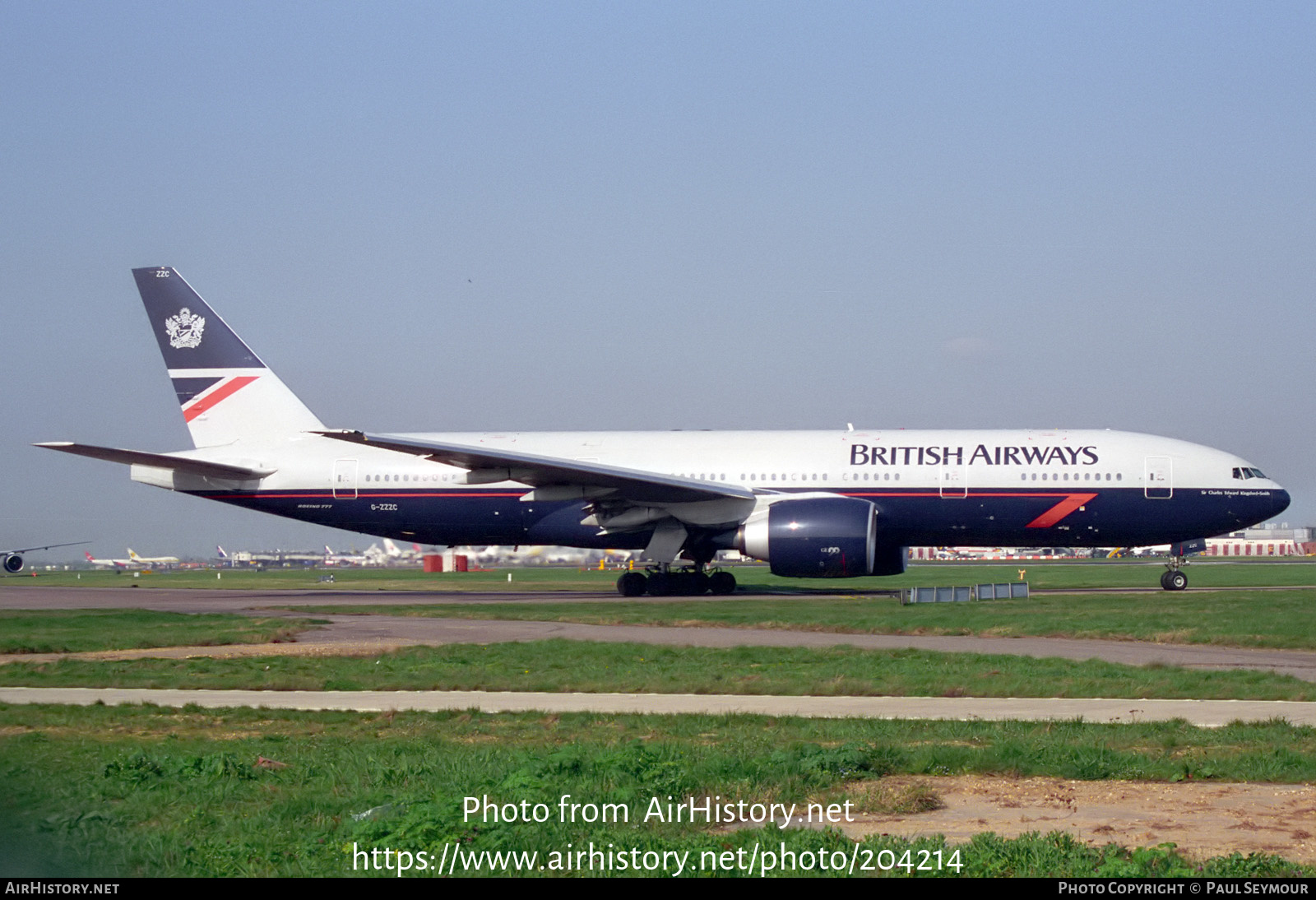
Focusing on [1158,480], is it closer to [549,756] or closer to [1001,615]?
[1001,615]

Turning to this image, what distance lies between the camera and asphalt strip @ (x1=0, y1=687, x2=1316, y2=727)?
12.1 metres

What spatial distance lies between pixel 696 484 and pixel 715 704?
690 inches

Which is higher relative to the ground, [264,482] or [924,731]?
[264,482]

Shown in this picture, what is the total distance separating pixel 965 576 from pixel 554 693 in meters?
34.8

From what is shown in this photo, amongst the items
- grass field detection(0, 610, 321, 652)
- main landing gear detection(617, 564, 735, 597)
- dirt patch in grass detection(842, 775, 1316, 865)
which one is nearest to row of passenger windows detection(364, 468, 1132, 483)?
main landing gear detection(617, 564, 735, 597)

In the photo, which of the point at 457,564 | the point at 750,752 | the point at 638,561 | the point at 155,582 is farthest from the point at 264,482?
the point at 457,564

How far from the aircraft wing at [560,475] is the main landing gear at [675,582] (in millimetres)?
2312

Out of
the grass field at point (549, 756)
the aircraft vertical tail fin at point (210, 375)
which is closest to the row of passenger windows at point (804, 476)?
the aircraft vertical tail fin at point (210, 375)

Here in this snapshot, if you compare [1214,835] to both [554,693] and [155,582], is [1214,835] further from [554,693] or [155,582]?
[155,582]

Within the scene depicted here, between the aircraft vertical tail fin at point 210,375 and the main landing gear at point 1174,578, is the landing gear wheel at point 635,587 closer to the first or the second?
the aircraft vertical tail fin at point 210,375

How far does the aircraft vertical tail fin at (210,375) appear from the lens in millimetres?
35406

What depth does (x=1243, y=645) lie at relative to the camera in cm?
1895

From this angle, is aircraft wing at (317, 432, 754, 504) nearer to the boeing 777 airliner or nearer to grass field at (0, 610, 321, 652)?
the boeing 777 airliner

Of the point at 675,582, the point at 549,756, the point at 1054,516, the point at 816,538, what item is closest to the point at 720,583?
the point at 675,582
